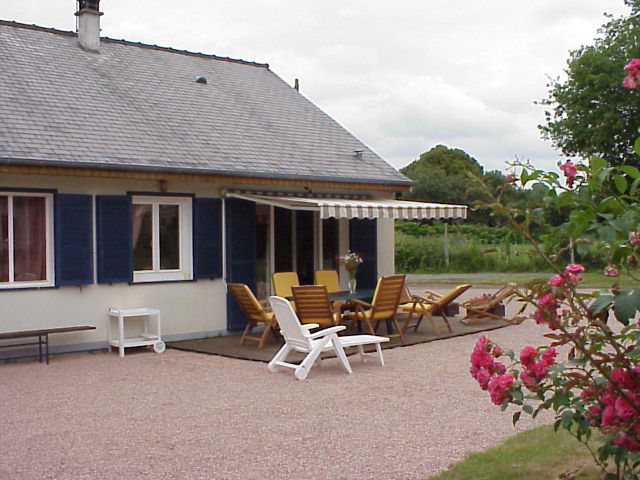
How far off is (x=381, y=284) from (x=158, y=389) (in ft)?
13.3

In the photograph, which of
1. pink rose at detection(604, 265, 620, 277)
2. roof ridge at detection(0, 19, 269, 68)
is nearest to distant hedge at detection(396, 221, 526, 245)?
roof ridge at detection(0, 19, 269, 68)

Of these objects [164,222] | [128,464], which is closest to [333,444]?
[128,464]

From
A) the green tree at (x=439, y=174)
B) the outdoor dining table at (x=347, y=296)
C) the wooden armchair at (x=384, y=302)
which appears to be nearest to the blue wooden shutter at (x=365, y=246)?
the outdoor dining table at (x=347, y=296)

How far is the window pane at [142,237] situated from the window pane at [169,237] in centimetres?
20

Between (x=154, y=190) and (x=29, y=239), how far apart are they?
2046 millimetres

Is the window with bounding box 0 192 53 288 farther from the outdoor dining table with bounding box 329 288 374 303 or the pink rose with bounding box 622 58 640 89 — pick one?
the pink rose with bounding box 622 58 640 89

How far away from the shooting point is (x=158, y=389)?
31.3 ft

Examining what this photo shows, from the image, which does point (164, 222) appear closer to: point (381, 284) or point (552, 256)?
point (381, 284)

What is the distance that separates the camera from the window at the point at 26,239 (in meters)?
11.8

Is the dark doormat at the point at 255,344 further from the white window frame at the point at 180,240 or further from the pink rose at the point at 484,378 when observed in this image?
the pink rose at the point at 484,378

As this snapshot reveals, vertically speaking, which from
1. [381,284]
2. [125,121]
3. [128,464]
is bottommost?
[128,464]

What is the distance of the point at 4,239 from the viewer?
11820mm

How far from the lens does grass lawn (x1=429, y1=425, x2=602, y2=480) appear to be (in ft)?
18.7

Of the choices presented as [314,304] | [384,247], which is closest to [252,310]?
[314,304]
